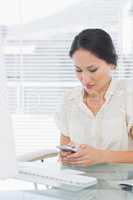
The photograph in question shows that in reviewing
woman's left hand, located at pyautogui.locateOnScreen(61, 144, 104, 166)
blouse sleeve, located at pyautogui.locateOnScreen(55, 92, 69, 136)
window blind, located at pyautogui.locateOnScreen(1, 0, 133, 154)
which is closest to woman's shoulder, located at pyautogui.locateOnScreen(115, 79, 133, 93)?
blouse sleeve, located at pyautogui.locateOnScreen(55, 92, 69, 136)

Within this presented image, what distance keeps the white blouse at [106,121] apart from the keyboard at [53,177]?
528 millimetres

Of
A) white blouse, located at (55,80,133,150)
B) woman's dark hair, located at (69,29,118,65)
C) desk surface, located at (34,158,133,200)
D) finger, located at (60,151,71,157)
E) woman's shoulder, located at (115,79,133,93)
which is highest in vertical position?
woman's dark hair, located at (69,29,118,65)

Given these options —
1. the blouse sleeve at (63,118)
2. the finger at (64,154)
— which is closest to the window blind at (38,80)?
the blouse sleeve at (63,118)

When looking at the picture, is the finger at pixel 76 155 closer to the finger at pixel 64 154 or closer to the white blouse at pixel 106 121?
the finger at pixel 64 154

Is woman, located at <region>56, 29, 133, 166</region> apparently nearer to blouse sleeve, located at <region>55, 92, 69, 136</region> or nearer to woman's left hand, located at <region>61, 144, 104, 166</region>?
blouse sleeve, located at <region>55, 92, 69, 136</region>

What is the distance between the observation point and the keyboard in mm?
1205

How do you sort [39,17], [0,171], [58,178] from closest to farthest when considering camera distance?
[0,171]
[58,178]
[39,17]

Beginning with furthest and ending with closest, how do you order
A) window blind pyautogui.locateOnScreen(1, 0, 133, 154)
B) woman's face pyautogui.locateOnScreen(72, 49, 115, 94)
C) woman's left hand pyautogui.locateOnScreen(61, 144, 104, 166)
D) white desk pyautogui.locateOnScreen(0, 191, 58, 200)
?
window blind pyautogui.locateOnScreen(1, 0, 133, 154)
woman's face pyautogui.locateOnScreen(72, 49, 115, 94)
woman's left hand pyautogui.locateOnScreen(61, 144, 104, 166)
white desk pyautogui.locateOnScreen(0, 191, 58, 200)

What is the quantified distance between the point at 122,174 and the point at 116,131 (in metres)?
0.43

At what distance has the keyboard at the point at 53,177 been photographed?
47.4 inches

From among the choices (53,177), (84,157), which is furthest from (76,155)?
(53,177)

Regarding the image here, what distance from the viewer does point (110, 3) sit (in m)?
3.35

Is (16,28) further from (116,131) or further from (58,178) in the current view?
(58,178)

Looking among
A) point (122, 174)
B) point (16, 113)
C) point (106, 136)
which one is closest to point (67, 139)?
point (106, 136)
